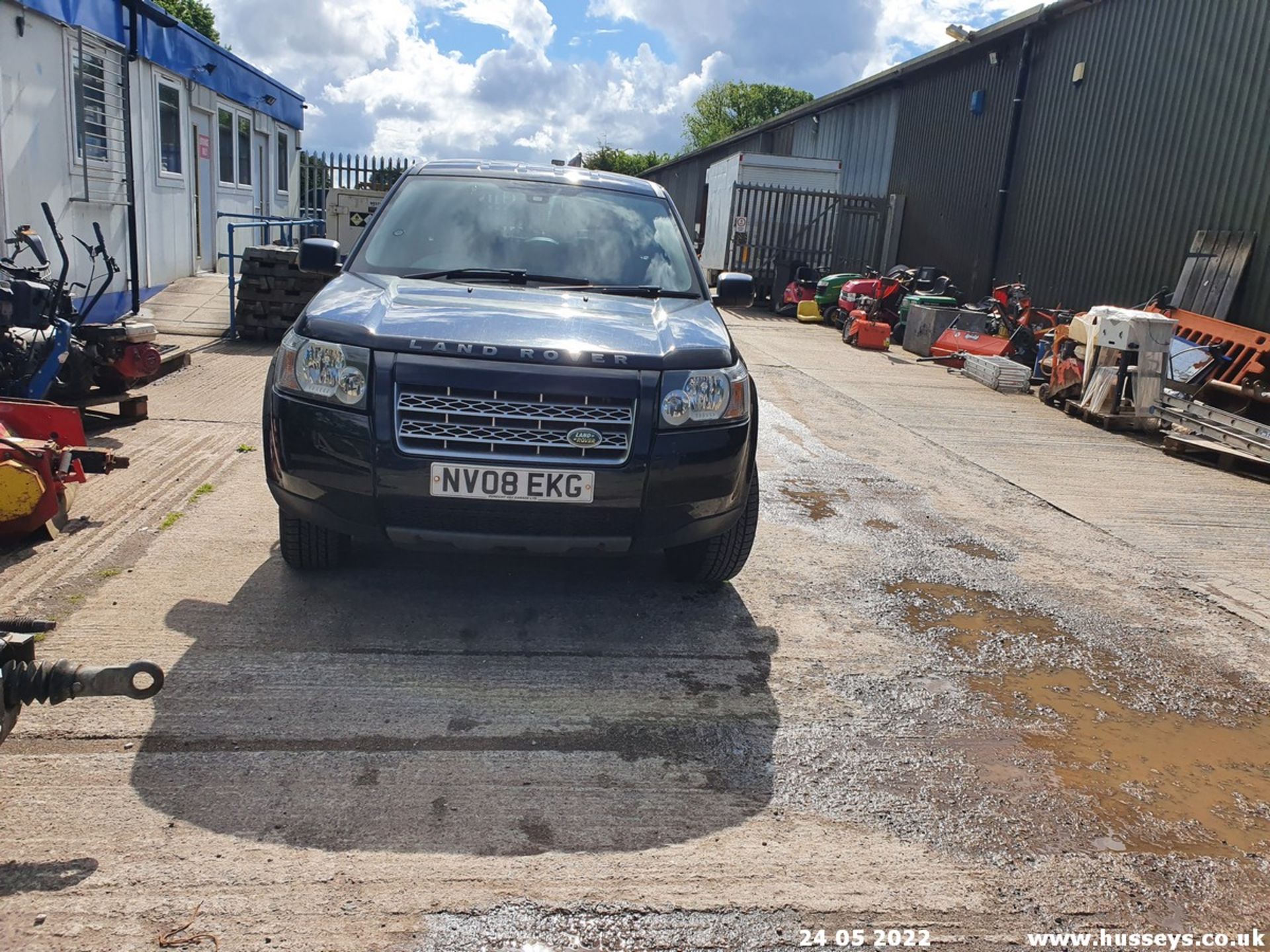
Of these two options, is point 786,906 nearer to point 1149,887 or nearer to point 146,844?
point 1149,887

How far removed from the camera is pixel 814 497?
612 cm

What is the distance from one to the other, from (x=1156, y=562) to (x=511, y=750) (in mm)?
3979

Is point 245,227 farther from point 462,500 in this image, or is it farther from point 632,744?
point 632,744

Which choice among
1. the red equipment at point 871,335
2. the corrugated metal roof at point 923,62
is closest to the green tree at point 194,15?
the corrugated metal roof at point 923,62

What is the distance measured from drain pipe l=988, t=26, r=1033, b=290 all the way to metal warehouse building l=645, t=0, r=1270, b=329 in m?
0.02

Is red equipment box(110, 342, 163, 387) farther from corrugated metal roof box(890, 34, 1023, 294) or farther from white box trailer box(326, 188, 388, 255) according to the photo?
corrugated metal roof box(890, 34, 1023, 294)

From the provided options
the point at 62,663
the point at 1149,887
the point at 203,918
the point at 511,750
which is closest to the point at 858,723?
the point at 1149,887

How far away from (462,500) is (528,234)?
179 cm

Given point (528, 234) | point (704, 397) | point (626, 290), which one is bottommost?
point (704, 397)

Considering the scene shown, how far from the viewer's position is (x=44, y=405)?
4.68m

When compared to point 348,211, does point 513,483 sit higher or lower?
lower

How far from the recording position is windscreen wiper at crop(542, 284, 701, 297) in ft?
14.1

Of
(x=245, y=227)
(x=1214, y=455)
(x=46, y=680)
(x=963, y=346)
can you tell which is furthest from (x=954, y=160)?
(x=46, y=680)

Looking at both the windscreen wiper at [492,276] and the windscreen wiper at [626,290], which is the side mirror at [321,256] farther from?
the windscreen wiper at [626,290]
